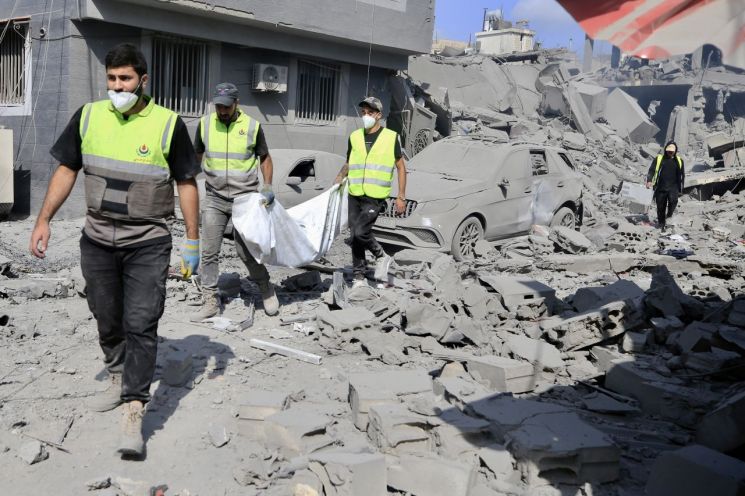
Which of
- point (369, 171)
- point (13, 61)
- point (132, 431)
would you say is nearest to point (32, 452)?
point (132, 431)

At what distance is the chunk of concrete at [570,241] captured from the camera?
34.2ft

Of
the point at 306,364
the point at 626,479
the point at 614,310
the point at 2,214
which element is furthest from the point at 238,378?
the point at 2,214

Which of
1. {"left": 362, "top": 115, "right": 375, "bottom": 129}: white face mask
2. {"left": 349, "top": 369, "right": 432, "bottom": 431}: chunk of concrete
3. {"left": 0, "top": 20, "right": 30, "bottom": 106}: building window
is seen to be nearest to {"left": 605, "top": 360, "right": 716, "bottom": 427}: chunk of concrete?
{"left": 349, "top": 369, "right": 432, "bottom": 431}: chunk of concrete

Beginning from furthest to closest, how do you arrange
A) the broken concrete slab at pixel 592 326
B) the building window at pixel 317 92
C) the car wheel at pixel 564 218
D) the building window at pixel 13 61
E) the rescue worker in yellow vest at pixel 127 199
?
the building window at pixel 317 92 → the car wheel at pixel 564 218 → the building window at pixel 13 61 → the broken concrete slab at pixel 592 326 → the rescue worker in yellow vest at pixel 127 199

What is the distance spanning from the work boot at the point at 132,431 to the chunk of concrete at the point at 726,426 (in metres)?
3.25

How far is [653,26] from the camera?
282 centimetres

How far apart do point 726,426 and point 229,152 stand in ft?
13.7

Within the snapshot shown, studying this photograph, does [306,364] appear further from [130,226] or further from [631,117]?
[631,117]

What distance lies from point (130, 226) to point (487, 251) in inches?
271

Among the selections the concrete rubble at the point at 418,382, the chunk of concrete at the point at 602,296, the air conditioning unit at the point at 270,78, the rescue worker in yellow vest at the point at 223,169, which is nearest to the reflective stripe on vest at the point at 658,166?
the concrete rubble at the point at 418,382

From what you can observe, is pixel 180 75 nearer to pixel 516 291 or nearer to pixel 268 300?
pixel 268 300

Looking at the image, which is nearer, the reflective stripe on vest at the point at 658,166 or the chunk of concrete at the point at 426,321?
the chunk of concrete at the point at 426,321

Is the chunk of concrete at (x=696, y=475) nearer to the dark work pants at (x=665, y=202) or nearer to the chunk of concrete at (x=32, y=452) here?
the chunk of concrete at (x=32, y=452)

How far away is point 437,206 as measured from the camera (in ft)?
31.2
